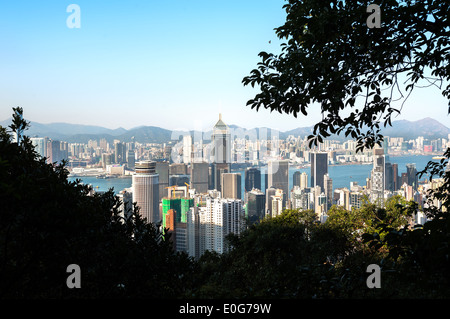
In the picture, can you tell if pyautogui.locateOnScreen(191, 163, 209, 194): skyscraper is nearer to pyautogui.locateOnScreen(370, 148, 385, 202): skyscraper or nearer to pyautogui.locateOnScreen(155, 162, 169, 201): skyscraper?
pyautogui.locateOnScreen(155, 162, 169, 201): skyscraper

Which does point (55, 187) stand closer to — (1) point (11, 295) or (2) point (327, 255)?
(1) point (11, 295)

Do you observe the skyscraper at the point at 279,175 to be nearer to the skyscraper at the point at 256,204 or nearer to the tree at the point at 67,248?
the skyscraper at the point at 256,204

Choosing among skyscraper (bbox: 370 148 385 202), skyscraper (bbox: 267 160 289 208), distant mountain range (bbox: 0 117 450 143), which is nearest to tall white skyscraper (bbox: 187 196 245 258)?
distant mountain range (bbox: 0 117 450 143)

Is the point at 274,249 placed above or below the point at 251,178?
above

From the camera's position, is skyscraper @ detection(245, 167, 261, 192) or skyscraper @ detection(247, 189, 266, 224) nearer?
skyscraper @ detection(247, 189, 266, 224)

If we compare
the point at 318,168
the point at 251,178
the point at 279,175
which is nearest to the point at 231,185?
the point at 251,178

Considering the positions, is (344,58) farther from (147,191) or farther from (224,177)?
(224,177)

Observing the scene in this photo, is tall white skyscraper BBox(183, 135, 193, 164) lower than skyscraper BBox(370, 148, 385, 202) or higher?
higher
